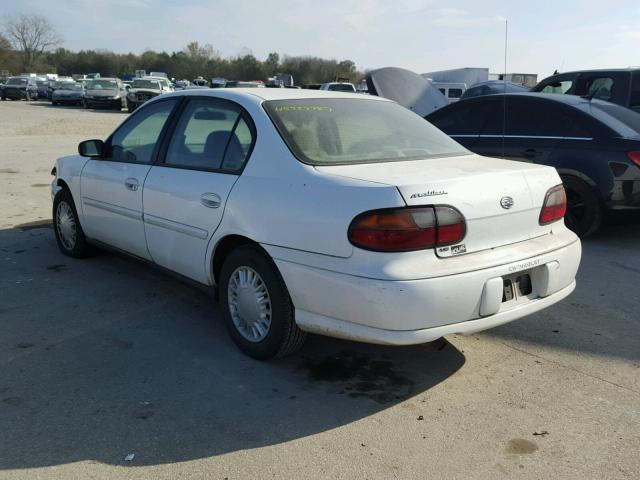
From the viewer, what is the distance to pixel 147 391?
3227mm

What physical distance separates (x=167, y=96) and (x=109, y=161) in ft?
2.61

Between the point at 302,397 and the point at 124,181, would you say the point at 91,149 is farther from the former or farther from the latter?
the point at 302,397

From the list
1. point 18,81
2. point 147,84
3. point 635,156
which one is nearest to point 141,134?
point 635,156

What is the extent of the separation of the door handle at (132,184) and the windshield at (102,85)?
30.6m

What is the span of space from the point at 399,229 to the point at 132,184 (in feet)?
7.91

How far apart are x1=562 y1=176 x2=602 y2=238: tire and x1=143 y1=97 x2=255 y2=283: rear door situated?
402 centimetres

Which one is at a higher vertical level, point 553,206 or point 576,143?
point 576,143

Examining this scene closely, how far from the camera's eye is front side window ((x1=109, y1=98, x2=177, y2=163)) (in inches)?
→ 175

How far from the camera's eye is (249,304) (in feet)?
11.6

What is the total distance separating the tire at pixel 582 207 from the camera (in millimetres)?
6160

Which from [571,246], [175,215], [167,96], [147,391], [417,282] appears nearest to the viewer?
[417,282]

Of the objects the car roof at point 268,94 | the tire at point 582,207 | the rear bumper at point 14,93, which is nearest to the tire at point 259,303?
the car roof at point 268,94

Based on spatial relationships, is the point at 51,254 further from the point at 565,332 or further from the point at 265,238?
the point at 565,332

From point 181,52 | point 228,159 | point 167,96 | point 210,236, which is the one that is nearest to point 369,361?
point 210,236
